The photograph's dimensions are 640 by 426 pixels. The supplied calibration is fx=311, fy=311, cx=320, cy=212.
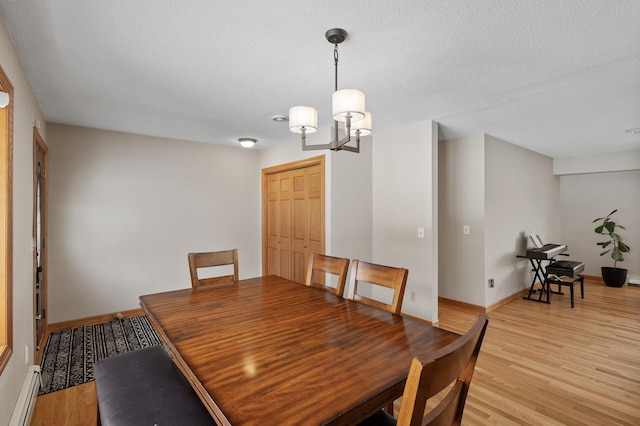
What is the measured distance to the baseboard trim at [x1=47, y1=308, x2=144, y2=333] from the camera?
3.45 metres

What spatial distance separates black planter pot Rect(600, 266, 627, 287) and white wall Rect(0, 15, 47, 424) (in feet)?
25.6

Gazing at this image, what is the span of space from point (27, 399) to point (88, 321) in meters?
1.85

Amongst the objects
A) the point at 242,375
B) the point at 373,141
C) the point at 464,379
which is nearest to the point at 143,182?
the point at 373,141

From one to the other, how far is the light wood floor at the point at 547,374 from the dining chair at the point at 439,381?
1.34 metres

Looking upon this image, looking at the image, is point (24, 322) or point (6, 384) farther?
point (24, 322)

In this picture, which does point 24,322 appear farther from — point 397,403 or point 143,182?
point 397,403

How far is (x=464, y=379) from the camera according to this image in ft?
3.31

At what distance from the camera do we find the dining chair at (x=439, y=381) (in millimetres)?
Result: 686

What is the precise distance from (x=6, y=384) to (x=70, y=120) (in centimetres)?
279

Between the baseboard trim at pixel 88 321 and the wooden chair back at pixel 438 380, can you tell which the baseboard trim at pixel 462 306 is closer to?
the wooden chair back at pixel 438 380

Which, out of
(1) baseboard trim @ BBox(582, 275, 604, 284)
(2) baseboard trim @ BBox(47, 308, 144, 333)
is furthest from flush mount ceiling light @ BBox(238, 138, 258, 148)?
(1) baseboard trim @ BBox(582, 275, 604, 284)

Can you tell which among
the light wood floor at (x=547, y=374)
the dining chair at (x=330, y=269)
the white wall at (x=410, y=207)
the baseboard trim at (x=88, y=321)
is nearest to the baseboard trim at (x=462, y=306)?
the light wood floor at (x=547, y=374)

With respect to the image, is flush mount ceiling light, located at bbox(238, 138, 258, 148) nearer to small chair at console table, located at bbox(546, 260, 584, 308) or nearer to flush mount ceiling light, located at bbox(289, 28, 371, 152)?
flush mount ceiling light, located at bbox(289, 28, 371, 152)

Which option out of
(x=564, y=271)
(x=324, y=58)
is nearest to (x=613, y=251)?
(x=564, y=271)
